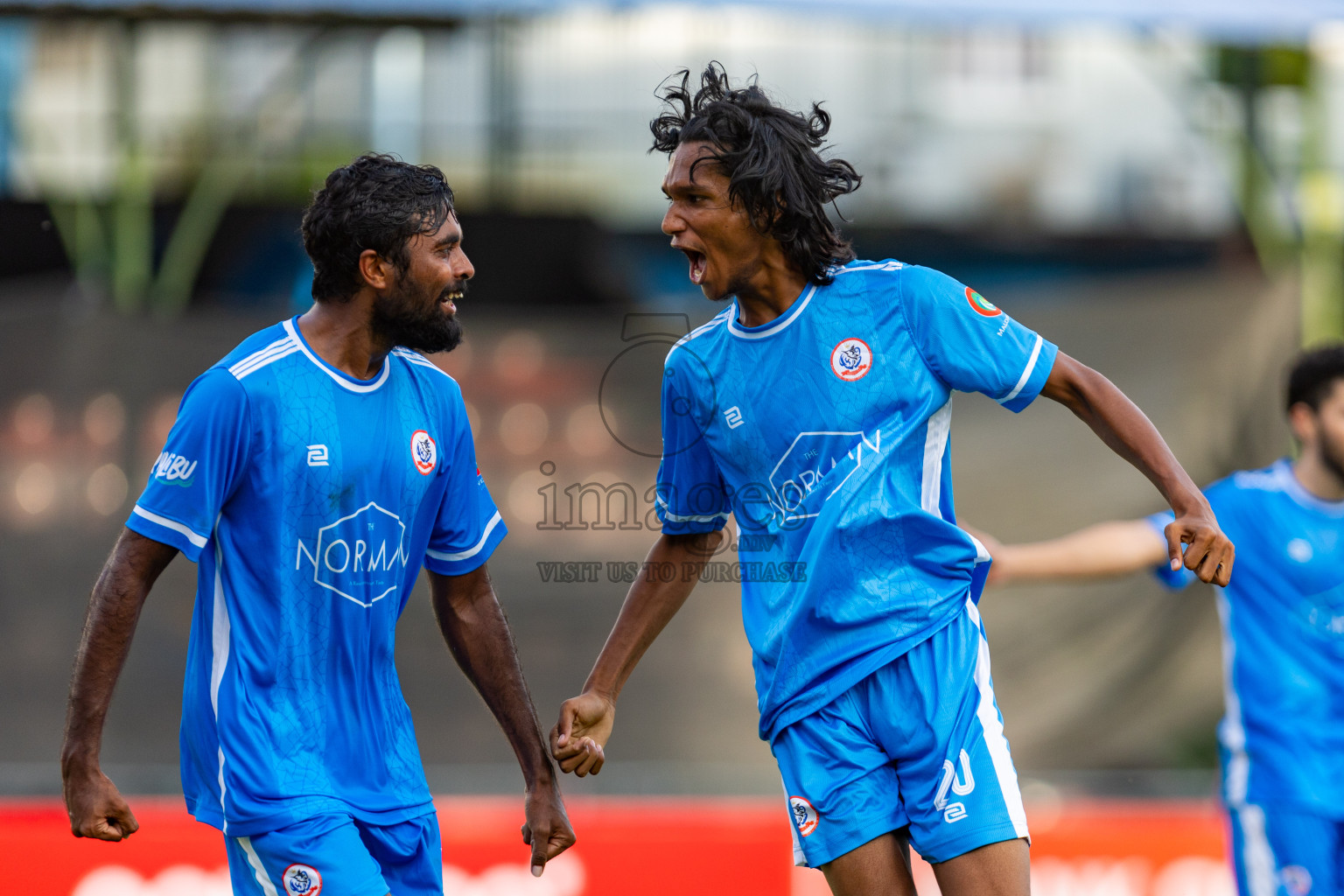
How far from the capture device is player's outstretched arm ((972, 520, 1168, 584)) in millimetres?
4500

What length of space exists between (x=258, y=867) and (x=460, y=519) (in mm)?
974

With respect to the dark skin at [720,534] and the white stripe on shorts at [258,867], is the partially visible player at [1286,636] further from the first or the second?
the white stripe on shorts at [258,867]

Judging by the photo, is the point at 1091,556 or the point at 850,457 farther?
the point at 1091,556

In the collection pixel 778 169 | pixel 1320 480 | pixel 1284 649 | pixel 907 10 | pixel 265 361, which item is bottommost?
pixel 1284 649

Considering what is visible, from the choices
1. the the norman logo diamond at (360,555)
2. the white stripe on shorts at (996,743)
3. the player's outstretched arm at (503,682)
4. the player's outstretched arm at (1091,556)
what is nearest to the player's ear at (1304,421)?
the player's outstretched arm at (1091,556)

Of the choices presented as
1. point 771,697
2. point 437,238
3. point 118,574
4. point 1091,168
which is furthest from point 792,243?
point 1091,168

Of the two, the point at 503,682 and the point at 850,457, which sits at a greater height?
the point at 850,457

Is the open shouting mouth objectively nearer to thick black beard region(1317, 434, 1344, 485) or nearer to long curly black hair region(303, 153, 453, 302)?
long curly black hair region(303, 153, 453, 302)

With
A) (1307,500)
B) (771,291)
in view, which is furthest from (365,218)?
(1307,500)

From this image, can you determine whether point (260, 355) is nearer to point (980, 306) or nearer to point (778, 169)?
point (778, 169)

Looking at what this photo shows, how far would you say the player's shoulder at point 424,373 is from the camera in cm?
364

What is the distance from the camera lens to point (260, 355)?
3.36 metres

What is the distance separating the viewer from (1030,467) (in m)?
8.21

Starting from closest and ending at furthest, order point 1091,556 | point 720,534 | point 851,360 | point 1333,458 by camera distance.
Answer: point 851,360 → point 720,534 → point 1091,556 → point 1333,458
